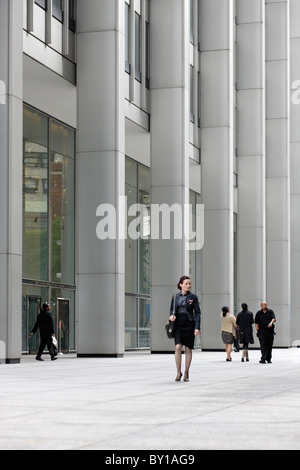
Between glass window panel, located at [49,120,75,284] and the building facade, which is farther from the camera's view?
glass window panel, located at [49,120,75,284]

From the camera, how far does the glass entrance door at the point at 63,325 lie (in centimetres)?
3244

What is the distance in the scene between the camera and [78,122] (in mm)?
28172

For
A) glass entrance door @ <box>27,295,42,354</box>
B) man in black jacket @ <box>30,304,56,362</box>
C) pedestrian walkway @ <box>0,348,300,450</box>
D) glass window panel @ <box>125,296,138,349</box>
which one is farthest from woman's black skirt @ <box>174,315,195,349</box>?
glass window panel @ <box>125,296,138,349</box>

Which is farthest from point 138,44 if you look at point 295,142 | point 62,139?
point 295,142

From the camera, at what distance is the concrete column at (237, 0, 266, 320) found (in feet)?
148

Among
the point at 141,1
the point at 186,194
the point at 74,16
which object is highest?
the point at 141,1

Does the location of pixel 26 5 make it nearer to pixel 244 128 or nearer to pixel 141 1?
pixel 141 1

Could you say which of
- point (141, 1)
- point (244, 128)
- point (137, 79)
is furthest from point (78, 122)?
point (244, 128)

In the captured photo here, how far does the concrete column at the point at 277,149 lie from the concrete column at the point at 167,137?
16.6m

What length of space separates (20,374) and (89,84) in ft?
42.3

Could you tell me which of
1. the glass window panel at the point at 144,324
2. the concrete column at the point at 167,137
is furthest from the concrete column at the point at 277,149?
the concrete column at the point at 167,137

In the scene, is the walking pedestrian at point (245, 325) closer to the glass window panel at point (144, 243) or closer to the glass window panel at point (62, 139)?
the glass window panel at point (62, 139)

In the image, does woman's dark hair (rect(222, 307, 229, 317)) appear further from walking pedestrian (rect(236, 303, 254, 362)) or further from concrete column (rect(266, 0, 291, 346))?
concrete column (rect(266, 0, 291, 346))

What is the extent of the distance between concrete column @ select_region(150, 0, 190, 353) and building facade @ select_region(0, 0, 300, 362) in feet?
0.17
